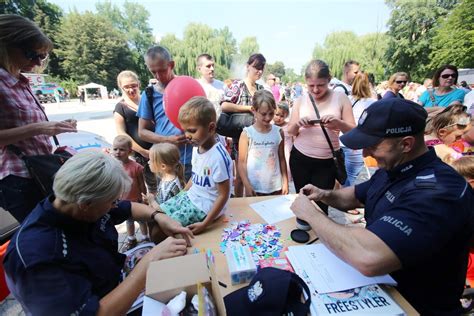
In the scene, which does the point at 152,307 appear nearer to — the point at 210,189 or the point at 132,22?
the point at 210,189

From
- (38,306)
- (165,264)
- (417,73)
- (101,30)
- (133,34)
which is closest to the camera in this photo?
(38,306)

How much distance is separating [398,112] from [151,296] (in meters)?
1.37

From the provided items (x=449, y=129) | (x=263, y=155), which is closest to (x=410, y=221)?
(x=263, y=155)

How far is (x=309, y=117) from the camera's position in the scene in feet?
8.38

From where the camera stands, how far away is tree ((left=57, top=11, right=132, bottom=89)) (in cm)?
3888

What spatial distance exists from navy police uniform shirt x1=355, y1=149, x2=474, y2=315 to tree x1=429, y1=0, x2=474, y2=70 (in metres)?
26.7

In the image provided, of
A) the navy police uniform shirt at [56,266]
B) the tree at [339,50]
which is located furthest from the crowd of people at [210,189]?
the tree at [339,50]

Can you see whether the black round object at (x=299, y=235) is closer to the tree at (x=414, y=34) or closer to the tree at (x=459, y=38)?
the tree at (x=459, y=38)

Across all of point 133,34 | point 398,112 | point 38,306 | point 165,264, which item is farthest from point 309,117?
point 133,34

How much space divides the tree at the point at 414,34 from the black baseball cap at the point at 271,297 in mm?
34749

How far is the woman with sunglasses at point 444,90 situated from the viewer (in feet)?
13.9

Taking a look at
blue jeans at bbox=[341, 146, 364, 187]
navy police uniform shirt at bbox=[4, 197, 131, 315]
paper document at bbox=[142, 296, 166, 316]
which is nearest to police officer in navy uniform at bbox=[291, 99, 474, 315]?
paper document at bbox=[142, 296, 166, 316]

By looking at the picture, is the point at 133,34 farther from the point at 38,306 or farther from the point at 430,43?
the point at 38,306

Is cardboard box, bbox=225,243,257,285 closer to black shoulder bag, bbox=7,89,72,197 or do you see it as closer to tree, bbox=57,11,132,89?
black shoulder bag, bbox=7,89,72,197
